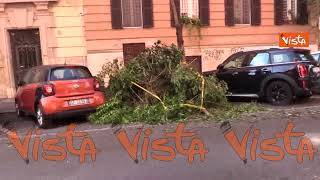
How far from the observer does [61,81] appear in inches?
483

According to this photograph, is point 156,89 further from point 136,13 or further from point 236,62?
point 136,13

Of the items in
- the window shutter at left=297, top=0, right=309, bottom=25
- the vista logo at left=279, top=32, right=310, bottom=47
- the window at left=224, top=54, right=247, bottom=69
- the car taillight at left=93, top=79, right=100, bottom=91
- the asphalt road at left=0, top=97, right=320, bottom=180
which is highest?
the window shutter at left=297, top=0, right=309, bottom=25

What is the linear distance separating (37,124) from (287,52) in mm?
6925

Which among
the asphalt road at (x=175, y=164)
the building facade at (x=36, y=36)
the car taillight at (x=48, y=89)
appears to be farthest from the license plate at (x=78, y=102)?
the building facade at (x=36, y=36)

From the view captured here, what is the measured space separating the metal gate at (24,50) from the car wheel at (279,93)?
9680 millimetres

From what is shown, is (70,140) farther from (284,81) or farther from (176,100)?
(284,81)

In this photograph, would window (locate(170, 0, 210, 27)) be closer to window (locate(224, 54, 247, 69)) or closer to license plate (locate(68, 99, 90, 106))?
window (locate(224, 54, 247, 69))

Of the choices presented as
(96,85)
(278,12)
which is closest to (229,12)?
(278,12)

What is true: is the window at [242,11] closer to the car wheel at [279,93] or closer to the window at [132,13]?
the window at [132,13]

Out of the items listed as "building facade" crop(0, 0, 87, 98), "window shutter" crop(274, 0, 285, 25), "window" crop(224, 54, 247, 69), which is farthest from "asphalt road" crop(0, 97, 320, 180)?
"window shutter" crop(274, 0, 285, 25)

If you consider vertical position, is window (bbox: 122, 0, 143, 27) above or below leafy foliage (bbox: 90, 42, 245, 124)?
above

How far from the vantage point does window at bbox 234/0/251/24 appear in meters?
22.9

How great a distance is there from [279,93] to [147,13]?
27.9ft

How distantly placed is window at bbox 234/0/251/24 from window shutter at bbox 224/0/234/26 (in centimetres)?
34
